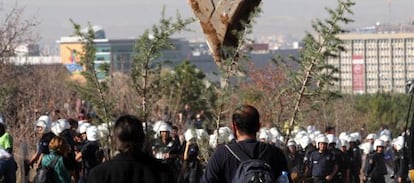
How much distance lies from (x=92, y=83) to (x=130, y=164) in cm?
938

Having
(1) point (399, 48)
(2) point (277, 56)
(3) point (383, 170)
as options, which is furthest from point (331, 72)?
(1) point (399, 48)

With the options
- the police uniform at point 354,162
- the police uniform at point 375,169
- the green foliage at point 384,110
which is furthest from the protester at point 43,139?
the green foliage at point 384,110

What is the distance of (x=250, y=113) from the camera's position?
28.9 ft

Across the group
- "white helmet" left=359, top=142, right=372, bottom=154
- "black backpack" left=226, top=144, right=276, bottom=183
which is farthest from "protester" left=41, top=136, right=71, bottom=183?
"white helmet" left=359, top=142, right=372, bottom=154

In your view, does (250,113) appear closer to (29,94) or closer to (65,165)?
(65,165)

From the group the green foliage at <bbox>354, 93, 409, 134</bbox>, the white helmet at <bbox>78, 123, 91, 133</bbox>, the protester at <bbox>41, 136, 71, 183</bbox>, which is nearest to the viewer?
the protester at <bbox>41, 136, 71, 183</bbox>

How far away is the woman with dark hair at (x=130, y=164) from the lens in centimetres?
751

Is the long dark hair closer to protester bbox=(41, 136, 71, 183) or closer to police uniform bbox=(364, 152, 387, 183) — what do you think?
protester bbox=(41, 136, 71, 183)

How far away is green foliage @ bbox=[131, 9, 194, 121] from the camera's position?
1614 centimetres

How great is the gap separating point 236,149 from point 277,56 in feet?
25.1

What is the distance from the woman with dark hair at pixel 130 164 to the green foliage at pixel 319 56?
761cm

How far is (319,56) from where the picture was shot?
1523cm

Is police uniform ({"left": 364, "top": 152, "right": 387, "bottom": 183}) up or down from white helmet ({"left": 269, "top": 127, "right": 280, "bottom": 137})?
down

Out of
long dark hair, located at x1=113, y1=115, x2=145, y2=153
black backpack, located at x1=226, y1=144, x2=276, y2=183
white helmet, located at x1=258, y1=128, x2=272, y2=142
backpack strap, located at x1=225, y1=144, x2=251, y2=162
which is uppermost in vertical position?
long dark hair, located at x1=113, y1=115, x2=145, y2=153
